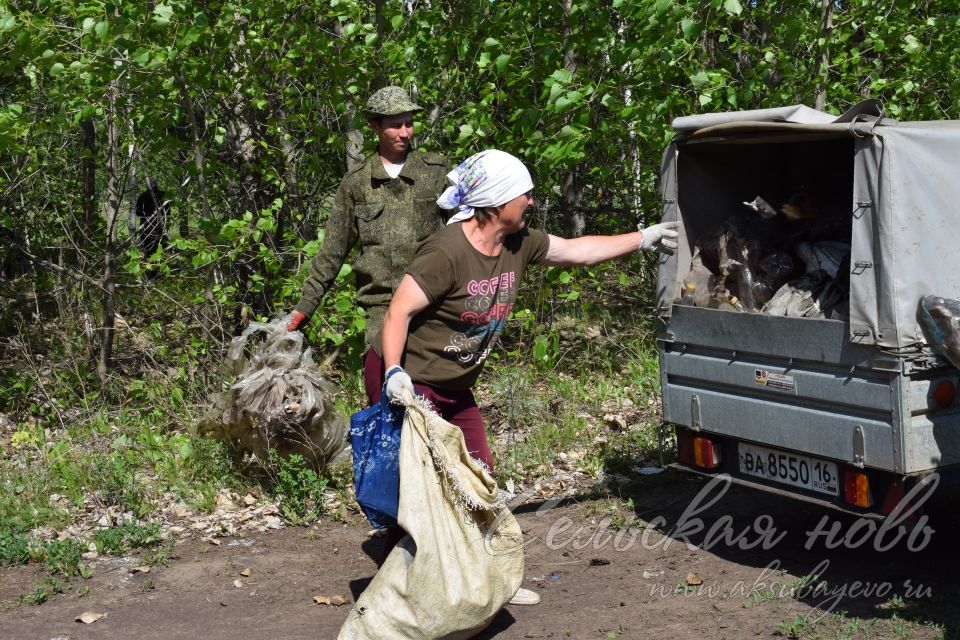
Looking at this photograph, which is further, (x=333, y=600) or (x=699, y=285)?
(x=699, y=285)

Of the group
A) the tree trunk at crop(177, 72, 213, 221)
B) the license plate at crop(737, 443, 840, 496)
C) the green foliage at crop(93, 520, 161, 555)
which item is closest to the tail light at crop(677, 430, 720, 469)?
the license plate at crop(737, 443, 840, 496)

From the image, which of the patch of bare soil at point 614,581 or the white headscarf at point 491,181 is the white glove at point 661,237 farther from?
the patch of bare soil at point 614,581

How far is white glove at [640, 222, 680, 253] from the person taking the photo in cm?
499

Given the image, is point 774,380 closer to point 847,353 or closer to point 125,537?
point 847,353

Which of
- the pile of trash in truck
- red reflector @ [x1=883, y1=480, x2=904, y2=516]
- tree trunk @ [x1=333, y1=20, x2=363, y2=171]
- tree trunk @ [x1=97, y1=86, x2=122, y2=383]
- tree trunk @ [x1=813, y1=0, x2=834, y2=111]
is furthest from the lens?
tree trunk @ [x1=97, y1=86, x2=122, y2=383]

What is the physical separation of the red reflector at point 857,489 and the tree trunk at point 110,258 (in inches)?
209

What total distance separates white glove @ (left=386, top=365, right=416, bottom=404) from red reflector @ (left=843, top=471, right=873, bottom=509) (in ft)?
6.16

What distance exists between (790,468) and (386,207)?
233cm

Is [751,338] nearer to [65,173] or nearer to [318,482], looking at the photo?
[318,482]

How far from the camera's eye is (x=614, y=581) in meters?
4.90

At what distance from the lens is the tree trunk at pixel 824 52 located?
7172mm

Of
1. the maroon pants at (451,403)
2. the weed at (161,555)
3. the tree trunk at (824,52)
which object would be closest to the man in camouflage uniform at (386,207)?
the maroon pants at (451,403)

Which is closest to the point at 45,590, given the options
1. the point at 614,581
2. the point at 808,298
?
the point at 614,581

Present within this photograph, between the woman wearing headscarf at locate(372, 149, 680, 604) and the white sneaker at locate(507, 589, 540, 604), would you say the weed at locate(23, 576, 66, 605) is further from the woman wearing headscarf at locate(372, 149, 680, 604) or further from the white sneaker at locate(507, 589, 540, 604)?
the white sneaker at locate(507, 589, 540, 604)
